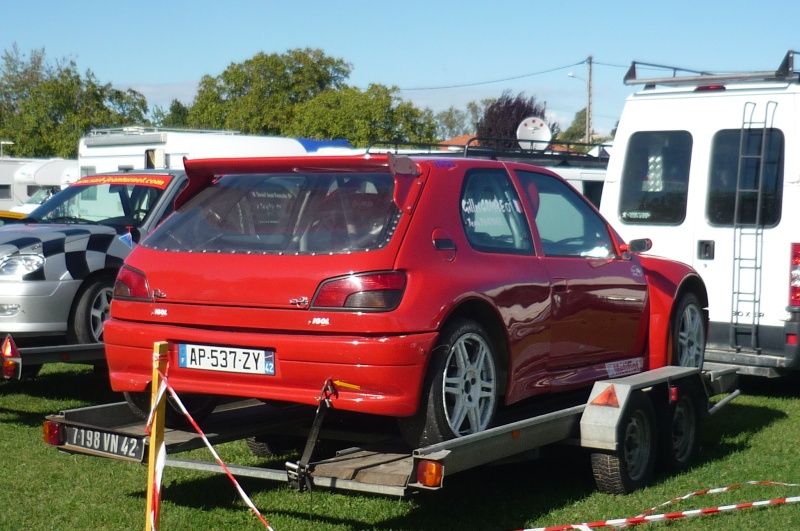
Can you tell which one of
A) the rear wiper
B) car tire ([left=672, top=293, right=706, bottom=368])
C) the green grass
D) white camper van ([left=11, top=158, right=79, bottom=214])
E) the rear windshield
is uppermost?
white camper van ([left=11, top=158, right=79, bottom=214])

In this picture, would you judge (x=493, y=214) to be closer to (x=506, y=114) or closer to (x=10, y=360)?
(x=10, y=360)

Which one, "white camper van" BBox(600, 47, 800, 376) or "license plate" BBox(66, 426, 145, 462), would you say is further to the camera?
"white camper van" BBox(600, 47, 800, 376)

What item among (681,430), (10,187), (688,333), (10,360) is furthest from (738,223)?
(10,187)

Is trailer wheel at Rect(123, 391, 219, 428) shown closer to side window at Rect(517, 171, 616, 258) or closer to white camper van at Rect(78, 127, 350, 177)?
side window at Rect(517, 171, 616, 258)

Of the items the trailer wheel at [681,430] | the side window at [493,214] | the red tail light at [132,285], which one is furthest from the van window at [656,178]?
the red tail light at [132,285]

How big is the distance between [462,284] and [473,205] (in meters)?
0.56

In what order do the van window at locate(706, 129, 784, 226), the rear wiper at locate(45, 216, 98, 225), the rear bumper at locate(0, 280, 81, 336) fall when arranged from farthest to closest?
the rear wiper at locate(45, 216, 98, 225)
the van window at locate(706, 129, 784, 226)
the rear bumper at locate(0, 280, 81, 336)

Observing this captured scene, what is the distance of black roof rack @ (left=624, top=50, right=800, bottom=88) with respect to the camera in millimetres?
8992

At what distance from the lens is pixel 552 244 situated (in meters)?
6.19

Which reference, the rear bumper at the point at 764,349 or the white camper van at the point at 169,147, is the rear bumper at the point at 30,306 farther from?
the white camper van at the point at 169,147

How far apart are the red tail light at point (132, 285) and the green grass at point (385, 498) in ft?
3.74

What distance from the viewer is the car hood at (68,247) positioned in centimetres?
825

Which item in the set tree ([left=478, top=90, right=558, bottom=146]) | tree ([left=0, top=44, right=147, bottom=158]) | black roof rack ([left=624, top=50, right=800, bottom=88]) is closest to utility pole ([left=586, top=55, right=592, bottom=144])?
tree ([left=478, top=90, right=558, bottom=146])

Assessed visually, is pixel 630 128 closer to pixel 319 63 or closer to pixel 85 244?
pixel 85 244
